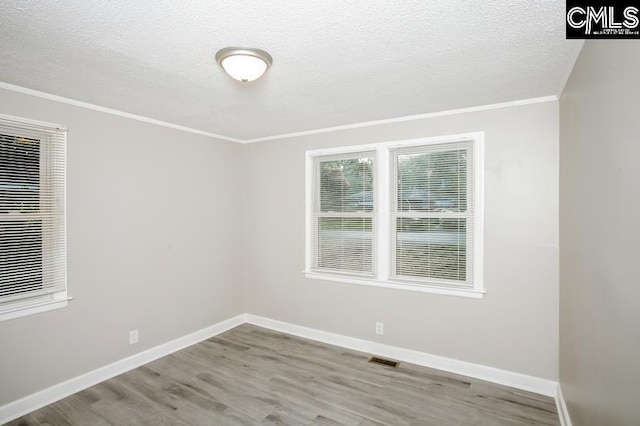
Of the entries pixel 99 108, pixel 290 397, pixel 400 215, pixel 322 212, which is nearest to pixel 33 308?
pixel 99 108

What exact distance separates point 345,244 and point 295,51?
242 centimetres

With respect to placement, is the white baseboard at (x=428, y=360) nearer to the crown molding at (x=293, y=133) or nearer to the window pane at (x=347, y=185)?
the window pane at (x=347, y=185)

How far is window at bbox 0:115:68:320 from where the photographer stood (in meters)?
2.55

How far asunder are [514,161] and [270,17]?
2.43 m

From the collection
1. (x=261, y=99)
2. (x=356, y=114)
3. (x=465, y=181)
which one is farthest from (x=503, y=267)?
(x=261, y=99)

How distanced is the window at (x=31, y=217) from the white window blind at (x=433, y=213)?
10.2 ft

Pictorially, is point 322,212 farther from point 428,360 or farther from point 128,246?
point 128,246

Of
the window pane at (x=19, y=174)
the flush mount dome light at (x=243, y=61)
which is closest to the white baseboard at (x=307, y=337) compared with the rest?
the window pane at (x=19, y=174)

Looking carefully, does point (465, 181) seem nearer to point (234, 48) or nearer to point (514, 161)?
point (514, 161)

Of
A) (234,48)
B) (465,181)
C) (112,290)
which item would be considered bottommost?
(112,290)

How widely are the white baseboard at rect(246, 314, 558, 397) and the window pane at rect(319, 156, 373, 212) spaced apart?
151cm

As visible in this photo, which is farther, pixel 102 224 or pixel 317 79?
pixel 102 224

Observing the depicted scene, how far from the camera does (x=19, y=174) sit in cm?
262

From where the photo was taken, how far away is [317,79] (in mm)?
2416
